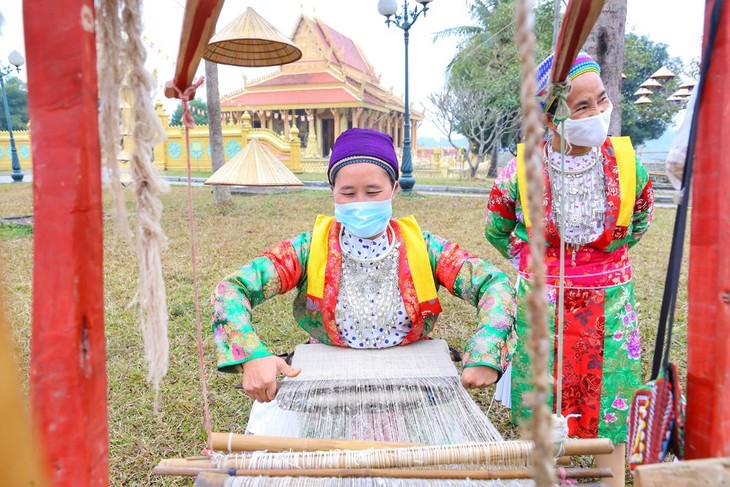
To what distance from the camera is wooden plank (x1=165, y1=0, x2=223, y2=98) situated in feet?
2.80

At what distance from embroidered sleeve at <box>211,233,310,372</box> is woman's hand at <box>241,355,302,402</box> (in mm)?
24

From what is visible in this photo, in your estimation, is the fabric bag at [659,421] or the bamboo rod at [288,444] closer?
the fabric bag at [659,421]

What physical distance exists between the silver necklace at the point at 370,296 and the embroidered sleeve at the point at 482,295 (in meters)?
0.18

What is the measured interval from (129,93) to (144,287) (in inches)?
13.0

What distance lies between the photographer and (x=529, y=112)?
1.74ft

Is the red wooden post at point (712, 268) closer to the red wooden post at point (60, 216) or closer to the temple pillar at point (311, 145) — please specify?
the red wooden post at point (60, 216)

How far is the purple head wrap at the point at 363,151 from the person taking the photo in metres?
1.84

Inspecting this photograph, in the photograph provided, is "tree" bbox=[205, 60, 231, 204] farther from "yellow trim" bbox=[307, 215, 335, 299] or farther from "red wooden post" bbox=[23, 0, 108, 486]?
"red wooden post" bbox=[23, 0, 108, 486]

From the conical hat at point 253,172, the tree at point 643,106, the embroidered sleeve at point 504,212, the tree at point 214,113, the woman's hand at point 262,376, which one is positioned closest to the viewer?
the woman's hand at point 262,376

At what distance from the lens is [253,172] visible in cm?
723

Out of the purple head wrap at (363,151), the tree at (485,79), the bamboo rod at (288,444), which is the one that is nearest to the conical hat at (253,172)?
the purple head wrap at (363,151)

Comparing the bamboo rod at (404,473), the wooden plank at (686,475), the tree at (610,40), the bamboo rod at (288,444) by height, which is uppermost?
the tree at (610,40)

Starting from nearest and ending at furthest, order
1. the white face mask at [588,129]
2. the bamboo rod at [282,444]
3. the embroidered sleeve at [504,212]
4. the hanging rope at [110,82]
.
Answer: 1. the hanging rope at [110,82]
2. the bamboo rod at [282,444]
3. the white face mask at [588,129]
4. the embroidered sleeve at [504,212]

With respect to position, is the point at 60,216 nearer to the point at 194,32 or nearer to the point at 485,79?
the point at 194,32
